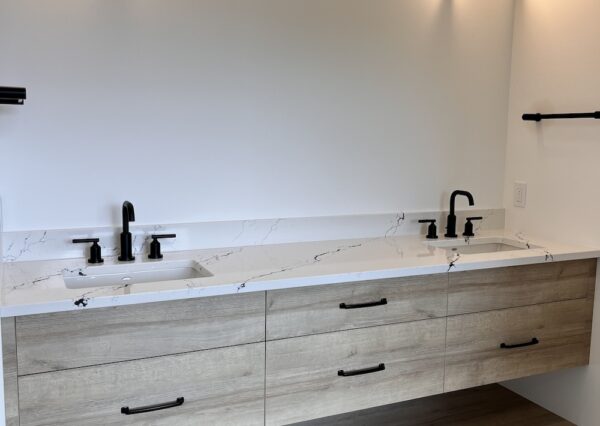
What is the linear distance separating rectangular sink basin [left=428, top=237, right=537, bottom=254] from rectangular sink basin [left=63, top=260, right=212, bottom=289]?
3.33 ft

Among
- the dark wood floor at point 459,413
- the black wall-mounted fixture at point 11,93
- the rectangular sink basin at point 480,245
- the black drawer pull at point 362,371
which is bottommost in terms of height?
the dark wood floor at point 459,413

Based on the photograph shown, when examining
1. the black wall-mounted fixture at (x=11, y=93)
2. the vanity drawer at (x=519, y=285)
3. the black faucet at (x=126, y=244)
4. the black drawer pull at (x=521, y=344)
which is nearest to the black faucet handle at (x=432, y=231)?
the vanity drawer at (x=519, y=285)

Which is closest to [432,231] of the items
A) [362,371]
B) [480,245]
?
[480,245]

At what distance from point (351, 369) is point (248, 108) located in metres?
1.03

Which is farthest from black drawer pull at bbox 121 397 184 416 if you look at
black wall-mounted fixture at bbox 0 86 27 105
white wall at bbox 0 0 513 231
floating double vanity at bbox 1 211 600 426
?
black wall-mounted fixture at bbox 0 86 27 105

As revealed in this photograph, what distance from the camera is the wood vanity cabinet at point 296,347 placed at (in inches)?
62.6

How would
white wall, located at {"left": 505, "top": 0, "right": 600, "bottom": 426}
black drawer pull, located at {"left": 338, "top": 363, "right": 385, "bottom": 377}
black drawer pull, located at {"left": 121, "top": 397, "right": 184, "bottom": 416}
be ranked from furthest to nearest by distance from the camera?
white wall, located at {"left": 505, "top": 0, "right": 600, "bottom": 426} → black drawer pull, located at {"left": 338, "top": 363, "right": 385, "bottom": 377} → black drawer pull, located at {"left": 121, "top": 397, "right": 184, "bottom": 416}

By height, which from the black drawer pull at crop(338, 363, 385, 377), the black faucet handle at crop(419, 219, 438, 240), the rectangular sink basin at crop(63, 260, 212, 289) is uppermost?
the black faucet handle at crop(419, 219, 438, 240)

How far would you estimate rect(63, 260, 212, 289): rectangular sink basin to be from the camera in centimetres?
193

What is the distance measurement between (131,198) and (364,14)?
1179mm

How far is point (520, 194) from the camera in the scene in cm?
274

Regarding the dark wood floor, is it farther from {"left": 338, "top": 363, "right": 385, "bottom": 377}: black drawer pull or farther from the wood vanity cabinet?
{"left": 338, "top": 363, "right": 385, "bottom": 377}: black drawer pull

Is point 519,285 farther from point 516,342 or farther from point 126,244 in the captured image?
point 126,244

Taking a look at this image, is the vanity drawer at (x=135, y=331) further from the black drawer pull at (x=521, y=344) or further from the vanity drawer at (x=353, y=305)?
the black drawer pull at (x=521, y=344)
